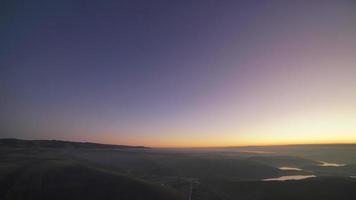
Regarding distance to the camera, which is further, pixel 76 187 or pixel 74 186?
pixel 74 186

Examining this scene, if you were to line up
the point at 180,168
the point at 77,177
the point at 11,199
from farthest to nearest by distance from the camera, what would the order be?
the point at 180,168 < the point at 77,177 < the point at 11,199

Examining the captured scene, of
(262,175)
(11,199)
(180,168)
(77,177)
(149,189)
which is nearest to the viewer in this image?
(11,199)

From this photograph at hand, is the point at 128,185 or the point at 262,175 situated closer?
the point at 128,185

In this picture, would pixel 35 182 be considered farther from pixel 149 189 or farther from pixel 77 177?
pixel 149 189

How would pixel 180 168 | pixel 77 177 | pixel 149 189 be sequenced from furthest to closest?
pixel 180 168 < pixel 77 177 < pixel 149 189

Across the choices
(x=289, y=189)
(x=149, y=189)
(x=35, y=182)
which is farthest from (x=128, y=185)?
(x=289, y=189)

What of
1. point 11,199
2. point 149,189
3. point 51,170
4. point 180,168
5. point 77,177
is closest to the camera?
point 11,199

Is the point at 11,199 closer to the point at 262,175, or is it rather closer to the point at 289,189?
the point at 289,189

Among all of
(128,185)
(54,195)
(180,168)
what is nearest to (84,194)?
(54,195)

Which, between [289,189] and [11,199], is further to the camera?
[289,189]
